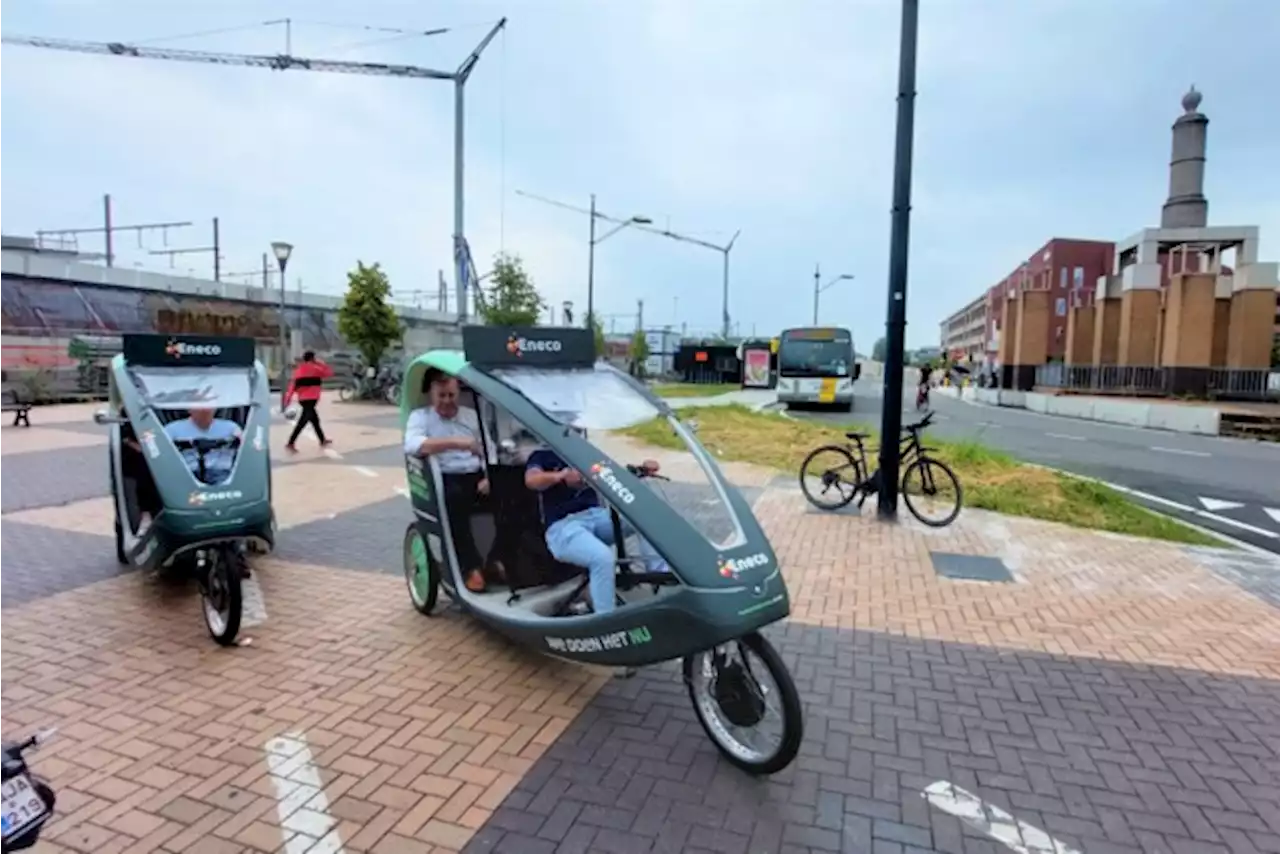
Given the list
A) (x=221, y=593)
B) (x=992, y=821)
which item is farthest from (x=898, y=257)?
(x=221, y=593)

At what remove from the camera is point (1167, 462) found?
1355 cm

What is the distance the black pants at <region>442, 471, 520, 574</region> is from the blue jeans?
55 cm

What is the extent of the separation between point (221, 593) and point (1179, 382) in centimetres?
3145

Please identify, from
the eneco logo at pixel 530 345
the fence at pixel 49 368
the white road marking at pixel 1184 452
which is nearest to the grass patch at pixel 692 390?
the white road marking at pixel 1184 452

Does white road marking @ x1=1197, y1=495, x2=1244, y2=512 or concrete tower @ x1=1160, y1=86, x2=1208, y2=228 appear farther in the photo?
concrete tower @ x1=1160, y1=86, x2=1208, y2=228

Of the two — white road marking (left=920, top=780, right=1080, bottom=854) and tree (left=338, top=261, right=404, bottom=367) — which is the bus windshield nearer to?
tree (left=338, top=261, right=404, bottom=367)

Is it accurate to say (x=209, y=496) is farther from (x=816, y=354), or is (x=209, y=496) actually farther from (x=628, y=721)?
(x=816, y=354)

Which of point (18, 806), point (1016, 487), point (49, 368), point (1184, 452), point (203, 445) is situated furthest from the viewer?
point (49, 368)

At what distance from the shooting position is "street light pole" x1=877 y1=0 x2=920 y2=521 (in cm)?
755

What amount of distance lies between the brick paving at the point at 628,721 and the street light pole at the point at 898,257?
2002 millimetres

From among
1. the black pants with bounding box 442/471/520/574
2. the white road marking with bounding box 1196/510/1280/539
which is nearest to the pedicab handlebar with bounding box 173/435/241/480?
the black pants with bounding box 442/471/520/574

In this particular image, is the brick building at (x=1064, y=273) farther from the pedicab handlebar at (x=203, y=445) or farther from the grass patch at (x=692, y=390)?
the pedicab handlebar at (x=203, y=445)

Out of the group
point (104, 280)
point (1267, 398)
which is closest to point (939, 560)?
point (1267, 398)

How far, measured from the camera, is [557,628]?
11.4ft
